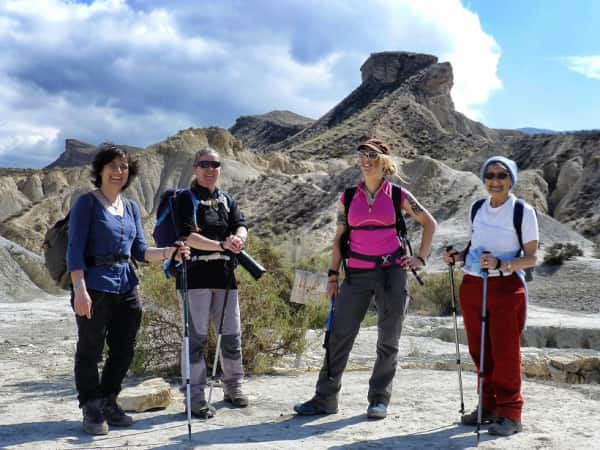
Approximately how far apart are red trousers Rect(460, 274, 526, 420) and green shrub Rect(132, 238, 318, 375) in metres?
3.10

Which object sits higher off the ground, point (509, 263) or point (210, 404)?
point (509, 263)

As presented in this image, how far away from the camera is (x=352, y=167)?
147ft

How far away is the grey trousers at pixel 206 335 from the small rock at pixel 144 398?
0.40m

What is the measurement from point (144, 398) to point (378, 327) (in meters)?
1.97

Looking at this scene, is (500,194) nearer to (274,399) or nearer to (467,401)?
(467,401)

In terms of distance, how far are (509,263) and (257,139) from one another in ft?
427

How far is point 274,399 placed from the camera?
6.18 metres

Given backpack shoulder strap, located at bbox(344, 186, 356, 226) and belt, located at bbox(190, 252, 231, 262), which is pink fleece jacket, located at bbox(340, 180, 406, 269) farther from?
belt, located at bbox(190, 252, 231, 262)

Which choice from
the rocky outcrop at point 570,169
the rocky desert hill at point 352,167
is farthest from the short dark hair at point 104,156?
the rocky outcrop at point 570,169

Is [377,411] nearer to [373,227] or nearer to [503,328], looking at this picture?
[503,328]

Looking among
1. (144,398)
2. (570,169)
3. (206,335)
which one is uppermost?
(570,169)

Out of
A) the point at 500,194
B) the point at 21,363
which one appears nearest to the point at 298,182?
the point at 21,363

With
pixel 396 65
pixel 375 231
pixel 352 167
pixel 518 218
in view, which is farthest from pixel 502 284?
pixel 396 65

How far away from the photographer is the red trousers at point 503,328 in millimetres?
4875
